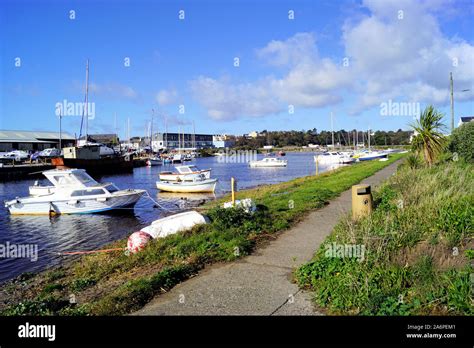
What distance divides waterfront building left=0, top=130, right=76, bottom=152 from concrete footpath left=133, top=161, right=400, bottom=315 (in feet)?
289

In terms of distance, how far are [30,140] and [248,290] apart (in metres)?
96.9

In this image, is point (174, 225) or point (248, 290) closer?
point (248, 290)

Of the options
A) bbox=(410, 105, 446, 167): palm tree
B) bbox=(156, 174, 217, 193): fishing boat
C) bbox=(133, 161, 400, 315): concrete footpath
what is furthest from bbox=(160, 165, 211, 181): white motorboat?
bbox=(133, 161, 400, 315): concrete footpath

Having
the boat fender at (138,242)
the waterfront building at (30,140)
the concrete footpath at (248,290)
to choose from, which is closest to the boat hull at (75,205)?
the boat fender at (138,242)

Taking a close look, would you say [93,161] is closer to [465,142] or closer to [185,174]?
[185,174]

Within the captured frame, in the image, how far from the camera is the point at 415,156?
933 inches

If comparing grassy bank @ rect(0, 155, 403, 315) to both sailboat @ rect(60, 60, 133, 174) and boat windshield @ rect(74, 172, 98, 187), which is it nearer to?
boat windshield @ rect(74, 172, 98, 187)

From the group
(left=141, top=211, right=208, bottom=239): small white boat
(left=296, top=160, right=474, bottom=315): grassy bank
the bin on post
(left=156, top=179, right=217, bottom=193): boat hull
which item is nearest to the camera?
(left=296, top=160, right=474, bottom=315): grassy bank

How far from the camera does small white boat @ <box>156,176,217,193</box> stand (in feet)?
110

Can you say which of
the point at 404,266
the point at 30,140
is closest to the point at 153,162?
the point at 30,140

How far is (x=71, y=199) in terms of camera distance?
24.1 metres

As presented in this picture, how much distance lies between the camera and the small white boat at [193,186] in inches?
1321

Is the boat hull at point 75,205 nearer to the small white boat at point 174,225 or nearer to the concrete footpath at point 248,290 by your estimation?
the small white boat at point 174,225
